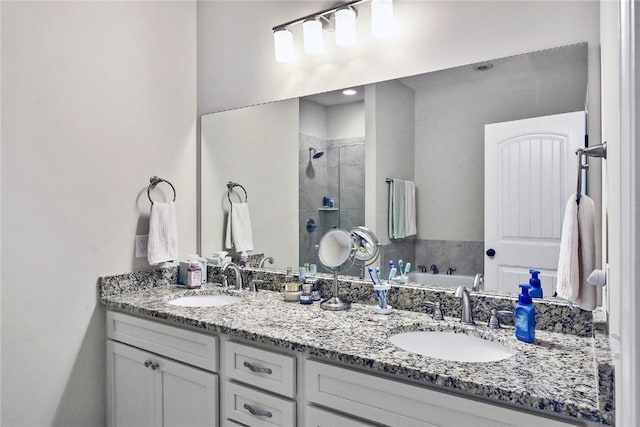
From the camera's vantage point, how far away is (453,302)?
5.32 feet

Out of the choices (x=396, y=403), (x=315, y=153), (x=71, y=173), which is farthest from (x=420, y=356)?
(x=71, y=173)

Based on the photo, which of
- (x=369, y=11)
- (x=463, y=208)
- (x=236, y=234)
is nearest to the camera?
(x=463, y=208)

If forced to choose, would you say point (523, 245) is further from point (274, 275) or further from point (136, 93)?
point (136, 93)

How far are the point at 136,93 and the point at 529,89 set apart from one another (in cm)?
183

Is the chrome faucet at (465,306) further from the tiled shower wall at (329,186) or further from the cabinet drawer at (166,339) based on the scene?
the cabinet drawer at (166,339)

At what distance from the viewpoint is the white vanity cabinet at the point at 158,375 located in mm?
1604

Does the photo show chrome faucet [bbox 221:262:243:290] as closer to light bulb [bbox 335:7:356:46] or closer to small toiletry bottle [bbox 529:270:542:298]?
light bulb [bbox 335:7:356:46]

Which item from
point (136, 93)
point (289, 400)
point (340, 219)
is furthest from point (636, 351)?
point (136, 93)

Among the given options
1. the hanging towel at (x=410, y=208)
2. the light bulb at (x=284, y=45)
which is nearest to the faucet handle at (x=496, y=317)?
the hanging towel at (x=410, y=208)

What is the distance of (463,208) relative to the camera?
1.64m

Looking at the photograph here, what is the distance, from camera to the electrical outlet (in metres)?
2.21

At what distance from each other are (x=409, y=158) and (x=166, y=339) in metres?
1.25

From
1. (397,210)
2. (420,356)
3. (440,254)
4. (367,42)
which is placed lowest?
(420,356)

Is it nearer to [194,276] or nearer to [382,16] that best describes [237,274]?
[194,276]
